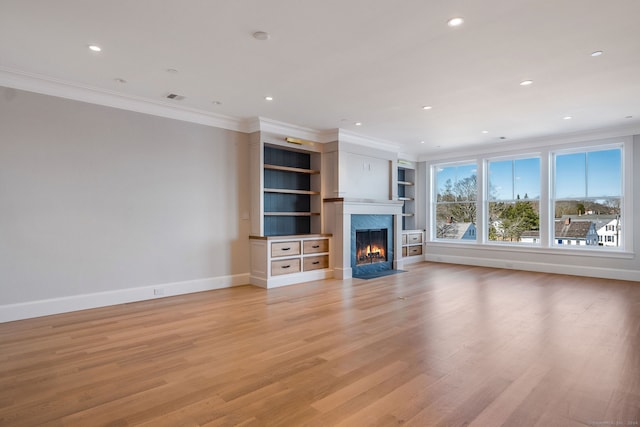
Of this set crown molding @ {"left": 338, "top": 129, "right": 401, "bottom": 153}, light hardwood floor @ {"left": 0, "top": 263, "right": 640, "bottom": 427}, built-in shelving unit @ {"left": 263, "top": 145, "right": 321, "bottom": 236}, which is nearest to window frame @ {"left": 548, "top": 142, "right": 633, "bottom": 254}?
light hardwood floor @ {"left": 0, "top": 263, "right": 640, "bottom": 427}

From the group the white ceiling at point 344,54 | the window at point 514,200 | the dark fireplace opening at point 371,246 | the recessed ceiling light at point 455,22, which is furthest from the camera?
the window at point 514,200

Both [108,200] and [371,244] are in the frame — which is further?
[371,244]

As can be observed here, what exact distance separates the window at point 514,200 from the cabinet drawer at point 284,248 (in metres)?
4.92

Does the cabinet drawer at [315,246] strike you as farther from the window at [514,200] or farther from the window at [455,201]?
the window at [514,200]

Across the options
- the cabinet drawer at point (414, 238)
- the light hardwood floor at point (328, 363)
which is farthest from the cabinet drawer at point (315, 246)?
the cabinet drawer at point (414, 238)

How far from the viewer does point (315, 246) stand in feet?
21.5

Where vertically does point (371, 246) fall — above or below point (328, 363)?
above

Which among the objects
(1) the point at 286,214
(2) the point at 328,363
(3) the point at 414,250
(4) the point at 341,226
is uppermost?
(1) the point at 286,214

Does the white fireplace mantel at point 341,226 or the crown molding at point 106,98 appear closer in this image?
the crown molding at point 106,98

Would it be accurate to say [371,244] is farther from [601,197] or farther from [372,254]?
[601,197]

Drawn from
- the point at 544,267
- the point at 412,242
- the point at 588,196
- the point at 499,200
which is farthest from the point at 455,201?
the point at 588,196

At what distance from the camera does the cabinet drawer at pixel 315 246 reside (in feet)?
21.0

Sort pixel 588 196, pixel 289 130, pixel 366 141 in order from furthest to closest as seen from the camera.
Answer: pixel 366 141 → pixel 588 196 → pixel 289 130

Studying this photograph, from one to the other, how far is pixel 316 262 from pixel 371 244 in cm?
151
